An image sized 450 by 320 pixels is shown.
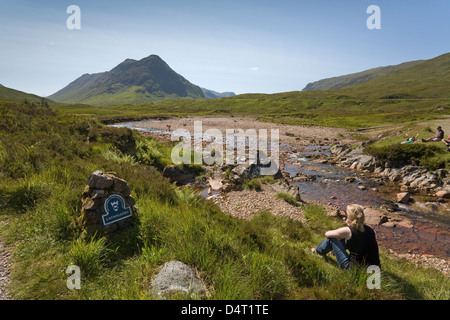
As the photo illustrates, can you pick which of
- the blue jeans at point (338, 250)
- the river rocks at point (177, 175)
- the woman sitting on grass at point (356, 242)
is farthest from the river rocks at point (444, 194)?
the river rocks at point (177, 175)

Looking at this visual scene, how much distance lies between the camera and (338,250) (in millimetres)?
5824

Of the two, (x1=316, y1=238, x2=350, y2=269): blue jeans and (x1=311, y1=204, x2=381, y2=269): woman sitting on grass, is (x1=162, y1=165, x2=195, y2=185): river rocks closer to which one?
(x1=316, y1=238, x2=350, y2=269): blue jeans

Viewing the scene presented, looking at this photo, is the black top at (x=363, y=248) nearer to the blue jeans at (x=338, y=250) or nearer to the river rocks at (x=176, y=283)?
the blue jeans at (x=338, y=250)

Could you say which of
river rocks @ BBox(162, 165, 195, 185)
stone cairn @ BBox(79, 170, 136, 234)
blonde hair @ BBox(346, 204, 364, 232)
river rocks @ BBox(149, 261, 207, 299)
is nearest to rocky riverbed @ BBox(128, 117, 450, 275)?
river rocks @ BBox(162, 165, 195, 185)

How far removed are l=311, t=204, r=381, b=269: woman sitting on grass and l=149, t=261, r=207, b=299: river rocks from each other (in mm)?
4061

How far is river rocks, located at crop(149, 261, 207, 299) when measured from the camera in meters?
3.42

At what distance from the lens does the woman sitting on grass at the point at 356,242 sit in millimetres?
5363

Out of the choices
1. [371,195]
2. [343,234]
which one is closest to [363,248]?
[343,234]

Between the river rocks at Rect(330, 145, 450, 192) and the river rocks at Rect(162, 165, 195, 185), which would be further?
the river rocks at Rect(162, 165, 195, 185)

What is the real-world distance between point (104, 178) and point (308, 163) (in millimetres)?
22992

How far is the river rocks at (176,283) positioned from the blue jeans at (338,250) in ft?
13.3

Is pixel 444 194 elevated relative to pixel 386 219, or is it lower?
elevated

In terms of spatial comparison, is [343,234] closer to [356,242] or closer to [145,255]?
[356,242]

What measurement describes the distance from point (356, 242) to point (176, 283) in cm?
468
